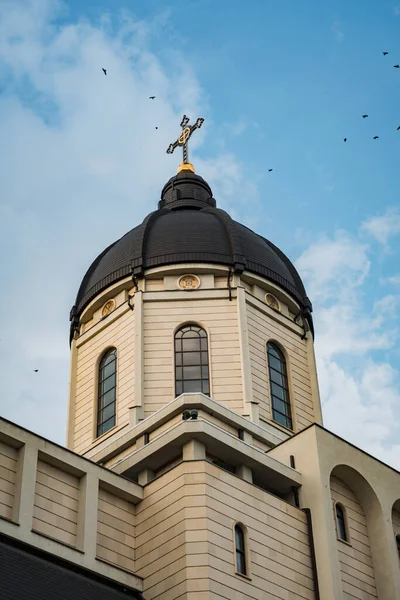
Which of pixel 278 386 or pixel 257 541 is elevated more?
pixel 278 386

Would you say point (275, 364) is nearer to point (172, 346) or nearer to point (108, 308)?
point (172, 346)

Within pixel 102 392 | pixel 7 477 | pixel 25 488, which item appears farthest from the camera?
pixel 102 392

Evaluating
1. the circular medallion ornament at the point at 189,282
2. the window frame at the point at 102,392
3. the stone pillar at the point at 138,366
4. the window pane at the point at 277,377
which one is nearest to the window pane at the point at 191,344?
the stone pillar at the point at 138,366

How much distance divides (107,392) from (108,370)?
1005 mm

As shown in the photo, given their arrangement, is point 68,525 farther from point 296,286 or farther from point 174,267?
point 296,286

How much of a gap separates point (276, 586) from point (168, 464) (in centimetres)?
539

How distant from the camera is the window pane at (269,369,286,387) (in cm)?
4266

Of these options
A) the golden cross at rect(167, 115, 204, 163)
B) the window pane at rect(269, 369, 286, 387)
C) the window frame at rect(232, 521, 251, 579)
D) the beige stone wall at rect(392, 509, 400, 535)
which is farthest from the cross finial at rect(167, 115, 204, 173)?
the window frame at rect(232, 521, 251, 579)

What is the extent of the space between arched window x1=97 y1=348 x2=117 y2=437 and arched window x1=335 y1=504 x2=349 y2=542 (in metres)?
10.3

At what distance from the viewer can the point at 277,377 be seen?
4291 centimetres

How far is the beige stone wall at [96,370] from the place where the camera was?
41.4m

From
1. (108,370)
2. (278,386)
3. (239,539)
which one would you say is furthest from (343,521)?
(108,370)

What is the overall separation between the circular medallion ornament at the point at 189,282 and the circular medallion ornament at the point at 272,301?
10.3 ft

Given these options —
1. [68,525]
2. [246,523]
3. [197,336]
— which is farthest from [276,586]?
[197,336]
